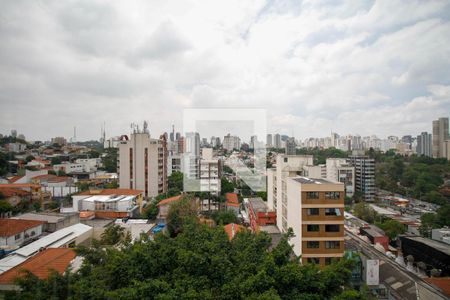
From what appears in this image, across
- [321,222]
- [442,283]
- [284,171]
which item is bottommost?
[442,283]

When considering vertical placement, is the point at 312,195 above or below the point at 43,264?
above

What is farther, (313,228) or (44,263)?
(313,228)

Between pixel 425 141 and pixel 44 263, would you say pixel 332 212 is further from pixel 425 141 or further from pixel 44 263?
pixel 425 141

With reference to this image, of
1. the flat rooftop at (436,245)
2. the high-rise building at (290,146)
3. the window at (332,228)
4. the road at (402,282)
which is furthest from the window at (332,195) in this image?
the high-rise building at (290,146)

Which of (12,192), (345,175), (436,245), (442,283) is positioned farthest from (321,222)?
(345,175)

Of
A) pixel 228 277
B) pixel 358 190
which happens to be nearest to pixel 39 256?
pixel 228 277

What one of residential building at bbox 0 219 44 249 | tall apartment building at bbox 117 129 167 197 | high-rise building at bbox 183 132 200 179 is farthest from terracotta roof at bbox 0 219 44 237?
tall apartment building at bbox 117 129 167 197
